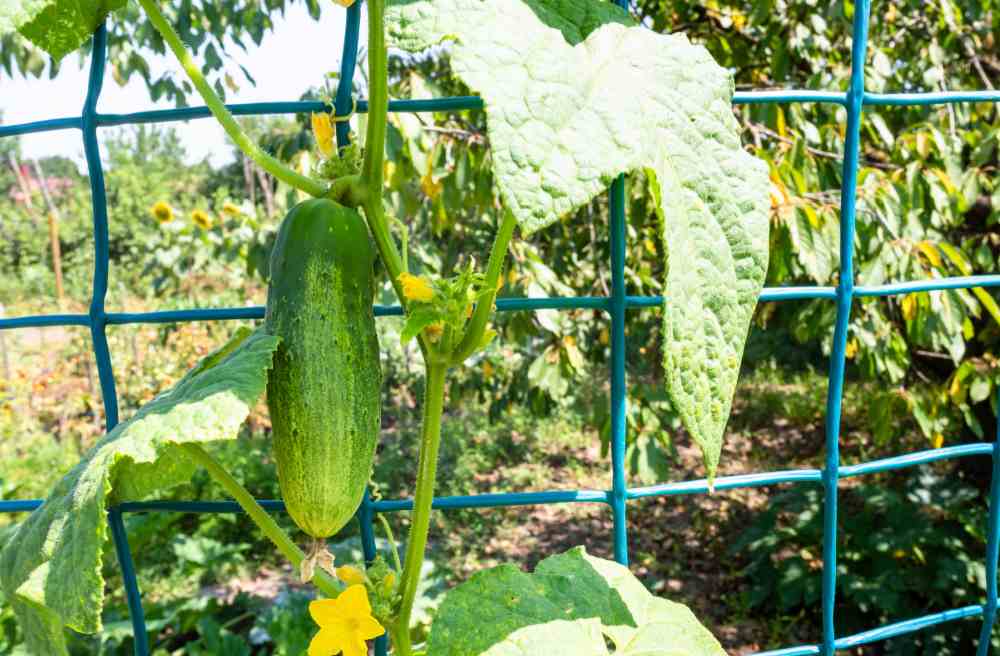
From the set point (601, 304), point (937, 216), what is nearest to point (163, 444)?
point (601, 304)

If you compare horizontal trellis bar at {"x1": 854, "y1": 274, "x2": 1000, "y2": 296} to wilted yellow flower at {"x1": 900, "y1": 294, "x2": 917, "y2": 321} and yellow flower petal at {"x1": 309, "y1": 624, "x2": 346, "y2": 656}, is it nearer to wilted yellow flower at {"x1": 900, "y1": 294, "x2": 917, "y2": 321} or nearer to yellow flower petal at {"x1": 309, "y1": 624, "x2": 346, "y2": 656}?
yellow flower petal at {"x1": 309, "y1": 624, "x2": 346, "y2": 656}

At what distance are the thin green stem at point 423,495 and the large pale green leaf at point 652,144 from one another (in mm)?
280

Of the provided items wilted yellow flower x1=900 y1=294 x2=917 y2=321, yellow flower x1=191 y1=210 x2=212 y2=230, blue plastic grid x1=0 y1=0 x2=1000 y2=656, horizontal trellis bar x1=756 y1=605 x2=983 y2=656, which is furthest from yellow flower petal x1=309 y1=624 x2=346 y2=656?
yellow flower x1=191 y1=210 x2=212 y2=230

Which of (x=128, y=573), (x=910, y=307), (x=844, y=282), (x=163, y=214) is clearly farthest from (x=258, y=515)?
(x=163, y=214)

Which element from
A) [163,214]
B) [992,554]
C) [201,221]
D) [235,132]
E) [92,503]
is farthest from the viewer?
[163,214]

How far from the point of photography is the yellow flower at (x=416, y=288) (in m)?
0.68

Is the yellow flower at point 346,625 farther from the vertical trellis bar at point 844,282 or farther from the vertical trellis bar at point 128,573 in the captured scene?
the vertical trellis bar at point 844,282

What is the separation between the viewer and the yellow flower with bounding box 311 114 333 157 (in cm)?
75

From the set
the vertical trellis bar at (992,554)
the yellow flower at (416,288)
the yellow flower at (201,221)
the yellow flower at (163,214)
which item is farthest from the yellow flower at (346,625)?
the yellow flower at (163,214)

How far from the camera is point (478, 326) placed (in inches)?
29.6

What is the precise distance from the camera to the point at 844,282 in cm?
93

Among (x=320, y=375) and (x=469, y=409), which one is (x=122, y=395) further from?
(x=320, y=375)

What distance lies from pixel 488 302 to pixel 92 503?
1.17ft

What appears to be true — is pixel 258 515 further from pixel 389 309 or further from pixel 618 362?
pixel 618 362
